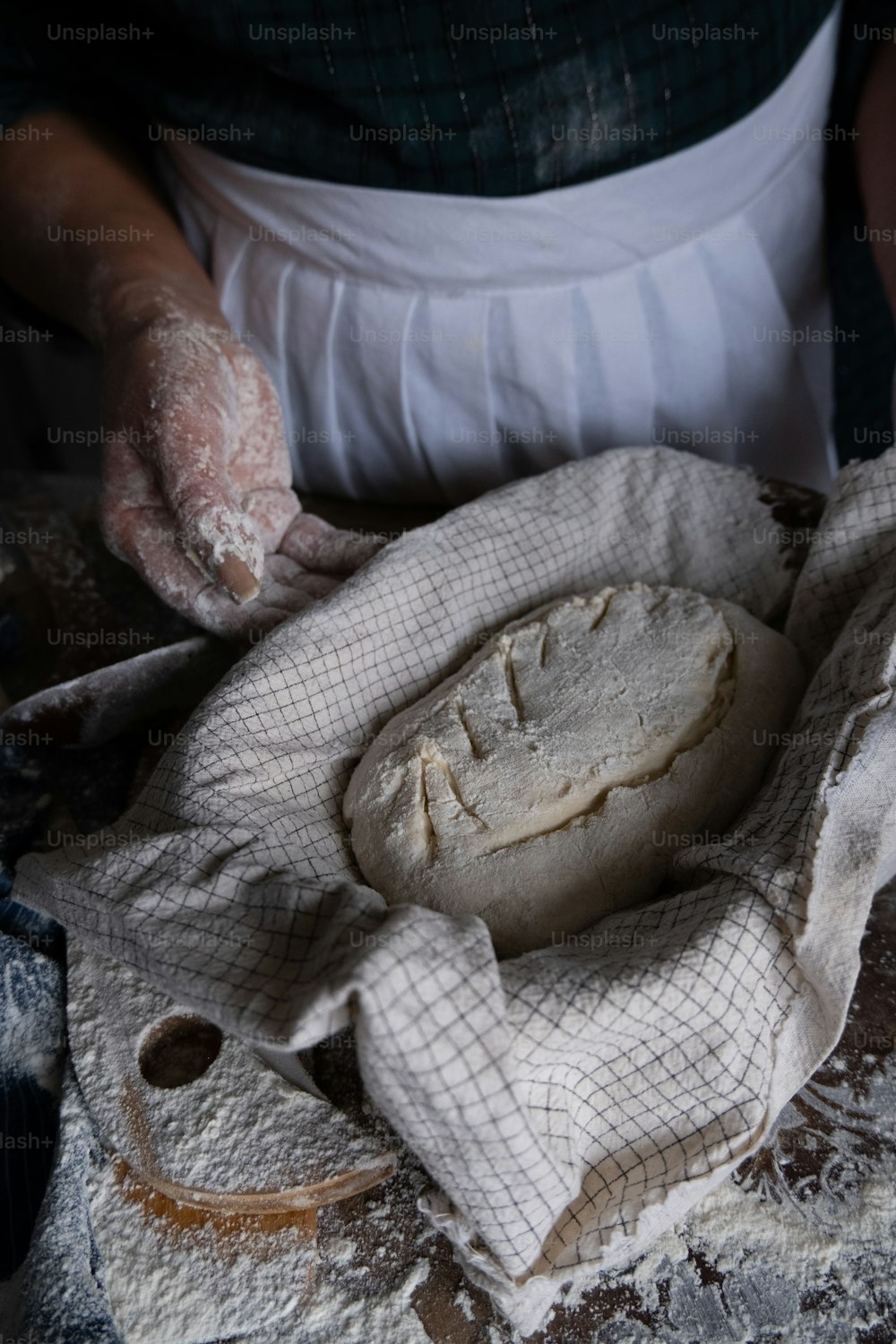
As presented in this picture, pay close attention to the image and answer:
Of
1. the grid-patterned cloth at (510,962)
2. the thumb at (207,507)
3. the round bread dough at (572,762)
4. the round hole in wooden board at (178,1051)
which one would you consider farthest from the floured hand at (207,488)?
the round hole in wooden board at (178,1051)

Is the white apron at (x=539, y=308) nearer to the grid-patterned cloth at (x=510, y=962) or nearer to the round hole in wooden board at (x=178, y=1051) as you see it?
the grid-patterned cloth at (x=510, y=962)

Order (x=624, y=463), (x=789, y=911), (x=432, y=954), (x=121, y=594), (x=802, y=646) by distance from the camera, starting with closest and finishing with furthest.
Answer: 1. (x=432, y=954)
2. (x=789, y=911)
3. (x=802, y=646)
4. (x=624, y=463)
5. (x=121, y=594)

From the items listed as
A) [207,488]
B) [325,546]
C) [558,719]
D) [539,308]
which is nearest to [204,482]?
[207,488]

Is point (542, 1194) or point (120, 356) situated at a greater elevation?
point (120, 356)

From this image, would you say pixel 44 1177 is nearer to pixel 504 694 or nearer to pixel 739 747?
pixel 504 694

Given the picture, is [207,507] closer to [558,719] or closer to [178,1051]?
[558,719]

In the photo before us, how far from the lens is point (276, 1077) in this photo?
3.94ft

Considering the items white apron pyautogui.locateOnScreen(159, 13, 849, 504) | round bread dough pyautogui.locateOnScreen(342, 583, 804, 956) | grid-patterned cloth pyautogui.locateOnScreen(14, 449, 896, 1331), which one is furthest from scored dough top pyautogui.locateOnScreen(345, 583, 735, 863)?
white apron pyautogui.locateOnScreen(159, 13, 849, 504)

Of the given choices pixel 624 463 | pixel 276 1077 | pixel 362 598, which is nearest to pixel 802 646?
pixel 624 463

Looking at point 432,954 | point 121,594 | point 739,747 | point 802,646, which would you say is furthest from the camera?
point 121,594

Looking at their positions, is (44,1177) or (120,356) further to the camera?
(120,356)

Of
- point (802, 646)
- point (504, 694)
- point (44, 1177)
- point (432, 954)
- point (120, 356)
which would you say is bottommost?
point (44, 1177)

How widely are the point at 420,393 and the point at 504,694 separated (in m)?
0.77

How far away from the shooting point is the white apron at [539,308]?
1.70 m
